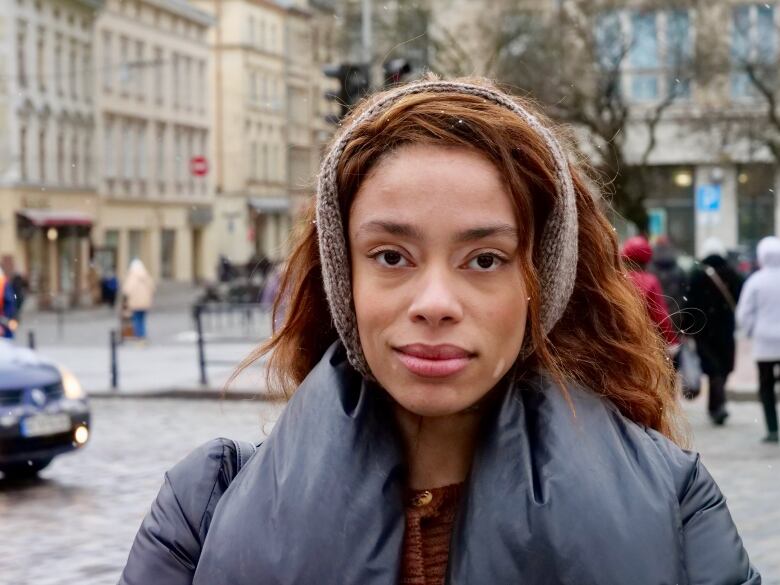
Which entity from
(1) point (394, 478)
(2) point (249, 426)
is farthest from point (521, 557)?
(2) point (249, 426)

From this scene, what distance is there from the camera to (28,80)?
195 feet

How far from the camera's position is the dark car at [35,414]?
439 inches

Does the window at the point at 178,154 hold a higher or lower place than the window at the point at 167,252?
higher

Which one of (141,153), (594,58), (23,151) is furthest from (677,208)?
(141,153)

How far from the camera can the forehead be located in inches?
70.9

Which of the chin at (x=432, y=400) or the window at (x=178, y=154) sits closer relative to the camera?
the chin at (x=432, y=400)

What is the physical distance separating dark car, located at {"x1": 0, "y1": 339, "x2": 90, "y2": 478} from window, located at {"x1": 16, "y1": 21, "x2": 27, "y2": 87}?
4777 cm

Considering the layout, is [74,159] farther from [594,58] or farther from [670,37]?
[594,58]

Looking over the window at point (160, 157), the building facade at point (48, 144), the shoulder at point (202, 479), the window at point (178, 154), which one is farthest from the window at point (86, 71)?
the shoulder at point (202, 479)

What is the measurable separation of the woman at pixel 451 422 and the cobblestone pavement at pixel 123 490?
433 centimetres

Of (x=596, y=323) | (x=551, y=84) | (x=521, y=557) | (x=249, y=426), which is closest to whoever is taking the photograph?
(x=521, y=557)

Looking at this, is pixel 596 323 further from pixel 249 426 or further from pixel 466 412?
pixel 249 426

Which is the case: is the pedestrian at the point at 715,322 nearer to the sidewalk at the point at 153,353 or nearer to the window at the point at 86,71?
the sidewalk at the point at 153,353

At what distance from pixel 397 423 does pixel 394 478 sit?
0.09 meters
